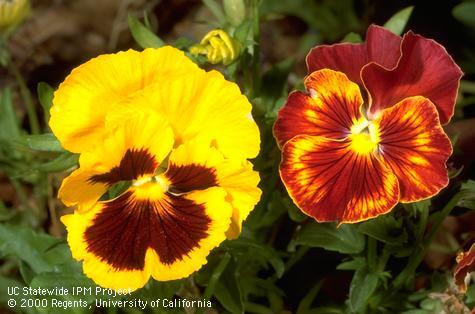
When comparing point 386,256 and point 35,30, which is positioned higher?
point 35,30

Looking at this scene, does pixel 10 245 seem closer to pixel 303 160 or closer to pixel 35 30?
pixel 303 160

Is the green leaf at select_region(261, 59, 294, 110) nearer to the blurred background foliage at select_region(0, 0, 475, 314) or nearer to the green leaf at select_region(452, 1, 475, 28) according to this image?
the blurred background foliage at select_region(0, 0, 475, 314)

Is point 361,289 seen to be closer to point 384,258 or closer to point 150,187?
point 384,258

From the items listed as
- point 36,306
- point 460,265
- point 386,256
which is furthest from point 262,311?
point 460,265

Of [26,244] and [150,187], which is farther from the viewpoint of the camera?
[26,244]

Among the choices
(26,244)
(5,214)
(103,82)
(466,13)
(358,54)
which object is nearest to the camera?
(103,82)

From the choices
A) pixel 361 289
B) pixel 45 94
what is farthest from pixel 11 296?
pixel 361 289
